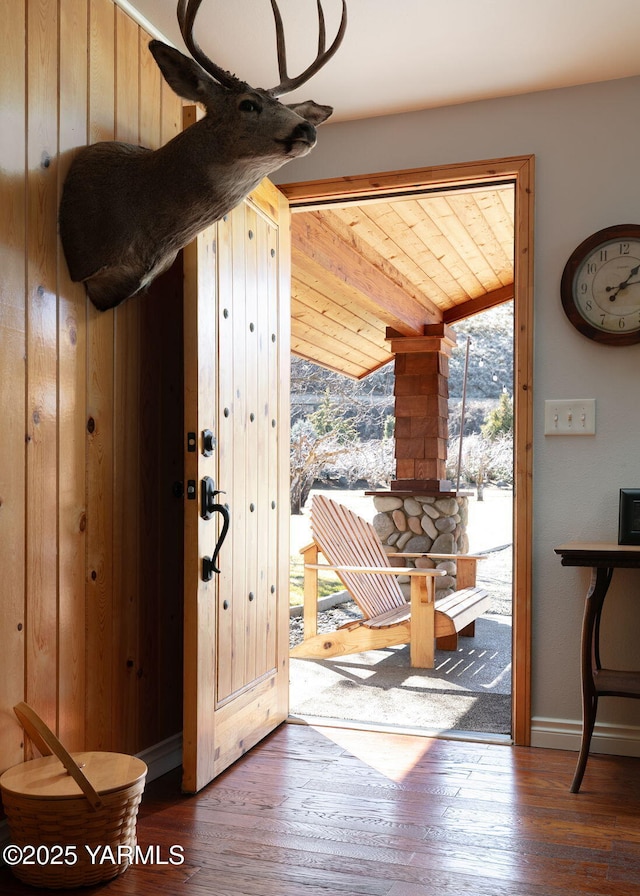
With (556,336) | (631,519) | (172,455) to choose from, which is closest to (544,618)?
(631,519)

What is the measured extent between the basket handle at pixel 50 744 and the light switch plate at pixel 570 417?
205 centimetres

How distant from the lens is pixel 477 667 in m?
4.89

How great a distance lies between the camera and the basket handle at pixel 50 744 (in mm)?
1921

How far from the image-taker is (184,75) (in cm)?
213

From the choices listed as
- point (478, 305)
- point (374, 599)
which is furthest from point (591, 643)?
point (478, 305)

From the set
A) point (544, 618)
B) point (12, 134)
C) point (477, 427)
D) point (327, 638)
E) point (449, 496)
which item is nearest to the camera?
point (12, 134)

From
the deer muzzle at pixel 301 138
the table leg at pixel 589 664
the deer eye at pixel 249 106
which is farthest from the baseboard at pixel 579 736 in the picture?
→ the deer eye at pixel 249 106

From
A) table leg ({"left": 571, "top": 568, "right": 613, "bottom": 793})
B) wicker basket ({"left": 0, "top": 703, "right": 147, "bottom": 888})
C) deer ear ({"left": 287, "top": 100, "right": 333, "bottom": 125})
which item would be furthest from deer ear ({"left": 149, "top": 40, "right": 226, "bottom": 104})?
table leg ({"left": 571, "top": 568, "right": 613, "bottom": 793})

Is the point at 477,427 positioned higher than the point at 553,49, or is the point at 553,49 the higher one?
the point at 553,49

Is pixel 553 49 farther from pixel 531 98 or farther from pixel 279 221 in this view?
pixel 279 221

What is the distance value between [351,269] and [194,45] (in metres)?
2.80

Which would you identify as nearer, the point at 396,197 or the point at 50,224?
the point at 50,224

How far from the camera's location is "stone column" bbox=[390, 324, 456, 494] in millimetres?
6539

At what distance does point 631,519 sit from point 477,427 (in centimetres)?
723
